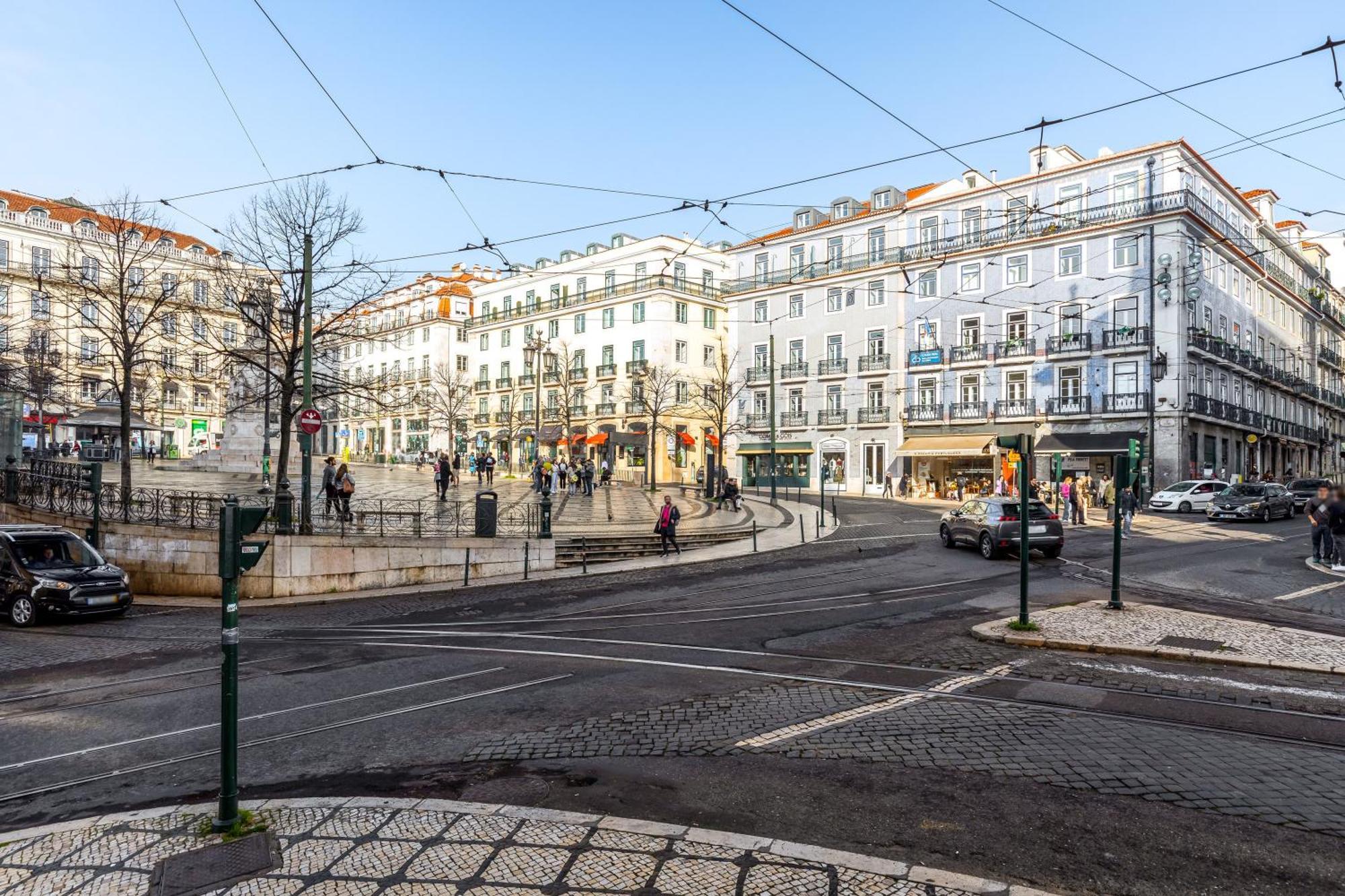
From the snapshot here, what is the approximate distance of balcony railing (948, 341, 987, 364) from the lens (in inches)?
1731

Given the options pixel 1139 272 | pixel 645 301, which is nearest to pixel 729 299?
pixel 645 301

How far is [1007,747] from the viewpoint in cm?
618

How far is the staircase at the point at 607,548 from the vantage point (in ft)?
66.5

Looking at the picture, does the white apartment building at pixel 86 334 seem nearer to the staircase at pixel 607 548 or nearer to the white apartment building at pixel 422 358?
the white apartment building at pixel 422 358

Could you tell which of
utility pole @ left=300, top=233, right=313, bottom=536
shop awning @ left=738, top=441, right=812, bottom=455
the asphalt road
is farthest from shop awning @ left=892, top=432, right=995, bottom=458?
→ utility pole @ left=300, top=233, right=313, bottom=536

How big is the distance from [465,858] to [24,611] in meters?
13.9

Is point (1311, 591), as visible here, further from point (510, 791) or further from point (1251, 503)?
point (1251, 503)

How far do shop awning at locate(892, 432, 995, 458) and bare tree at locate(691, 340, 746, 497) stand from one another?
1062 cm

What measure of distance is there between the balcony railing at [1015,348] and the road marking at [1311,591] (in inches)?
1128

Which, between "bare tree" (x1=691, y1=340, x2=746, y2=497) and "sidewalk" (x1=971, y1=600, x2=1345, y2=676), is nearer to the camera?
"sidewalk" (x1=971, y1=600, x2=1345, y2=676)

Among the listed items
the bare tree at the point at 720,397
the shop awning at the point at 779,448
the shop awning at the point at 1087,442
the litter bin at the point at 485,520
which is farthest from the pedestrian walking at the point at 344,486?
the shop awning at the point at 779,448

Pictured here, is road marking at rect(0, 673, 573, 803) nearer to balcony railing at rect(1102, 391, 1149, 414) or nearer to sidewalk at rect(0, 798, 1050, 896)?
sidewalk at rect(0, 798, 1050, 896)

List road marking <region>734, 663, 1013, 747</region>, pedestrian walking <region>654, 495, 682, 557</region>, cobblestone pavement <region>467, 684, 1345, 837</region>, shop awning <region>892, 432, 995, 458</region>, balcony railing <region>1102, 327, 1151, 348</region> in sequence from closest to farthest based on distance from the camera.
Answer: cobblestone pavement <region>467, 684, 1345, 837</region> < road marking <region>734, 663, 1013, 747</region> < pedestrian walking <region>654, 495, 682, 557</region> < balcony railing <region>1102, 327, 1151, 348</region> < shop awning <region>892, 432, 995, 458</region>

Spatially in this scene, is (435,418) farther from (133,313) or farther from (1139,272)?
(1139,272)
